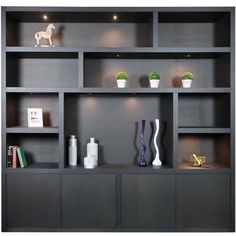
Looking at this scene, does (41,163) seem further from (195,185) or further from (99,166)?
(195,185)

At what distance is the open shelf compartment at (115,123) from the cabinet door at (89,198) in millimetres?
404

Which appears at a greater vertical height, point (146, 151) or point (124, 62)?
point (124, 62)

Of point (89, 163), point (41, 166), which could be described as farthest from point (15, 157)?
point (89, 163)

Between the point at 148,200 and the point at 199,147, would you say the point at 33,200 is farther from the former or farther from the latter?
the point at 199,147

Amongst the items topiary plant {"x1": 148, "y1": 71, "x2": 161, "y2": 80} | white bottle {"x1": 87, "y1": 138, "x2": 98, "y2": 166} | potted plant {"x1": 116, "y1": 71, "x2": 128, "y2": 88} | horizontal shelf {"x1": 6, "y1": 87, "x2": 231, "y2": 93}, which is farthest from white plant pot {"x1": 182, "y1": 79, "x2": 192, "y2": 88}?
white bottle {"x1": 87, "y1": 138, "x2": 98, "y2": 166}

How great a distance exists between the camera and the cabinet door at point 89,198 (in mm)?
3402

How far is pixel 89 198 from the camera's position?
11.2 feet

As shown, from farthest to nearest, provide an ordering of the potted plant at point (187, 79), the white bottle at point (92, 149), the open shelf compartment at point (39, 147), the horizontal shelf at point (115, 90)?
the open shelf compartment at point (39, 147), the white bottle at point (92, 149), the potted plant at point (187, 79), the horizontal shelf at point (115, 90)

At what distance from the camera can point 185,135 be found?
12.5 feet

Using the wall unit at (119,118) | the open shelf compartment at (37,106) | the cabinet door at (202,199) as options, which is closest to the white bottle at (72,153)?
the wall unit at (119,118)

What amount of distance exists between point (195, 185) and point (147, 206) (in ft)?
1.74

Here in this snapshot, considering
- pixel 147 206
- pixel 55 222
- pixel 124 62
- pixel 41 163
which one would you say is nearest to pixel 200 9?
pixel 124 62

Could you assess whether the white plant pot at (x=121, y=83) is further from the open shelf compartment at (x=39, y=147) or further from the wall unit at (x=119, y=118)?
the open shelf compartment at (x=39, y=147)

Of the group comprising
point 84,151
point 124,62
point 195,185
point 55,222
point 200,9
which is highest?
point 200,9
